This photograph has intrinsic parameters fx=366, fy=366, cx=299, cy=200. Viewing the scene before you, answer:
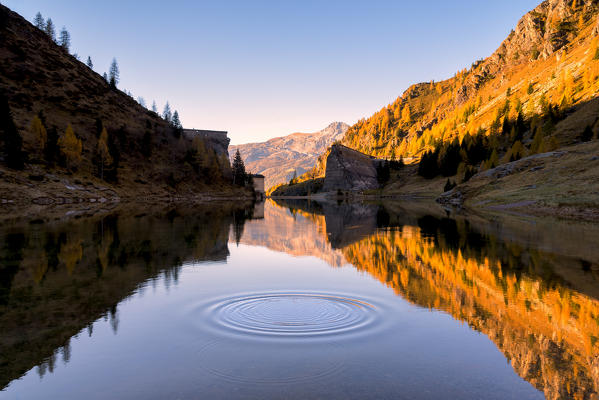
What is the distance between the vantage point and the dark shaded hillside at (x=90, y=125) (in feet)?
297

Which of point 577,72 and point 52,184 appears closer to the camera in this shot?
point 52,184

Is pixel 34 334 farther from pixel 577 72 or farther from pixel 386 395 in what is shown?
pixel 577 72

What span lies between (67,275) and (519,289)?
642 inches

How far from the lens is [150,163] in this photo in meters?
116

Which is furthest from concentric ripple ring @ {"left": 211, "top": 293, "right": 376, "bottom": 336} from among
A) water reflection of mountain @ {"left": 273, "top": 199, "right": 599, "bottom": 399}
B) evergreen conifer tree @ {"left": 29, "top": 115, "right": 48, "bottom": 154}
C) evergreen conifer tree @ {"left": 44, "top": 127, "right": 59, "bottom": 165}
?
evergreen conifer tree @ {"left": 29, "top": 115, "right": 48, "bottom": 154}

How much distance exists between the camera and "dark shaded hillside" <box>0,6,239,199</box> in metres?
90.4

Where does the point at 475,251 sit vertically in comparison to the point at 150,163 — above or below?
below

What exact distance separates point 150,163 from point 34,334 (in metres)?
116

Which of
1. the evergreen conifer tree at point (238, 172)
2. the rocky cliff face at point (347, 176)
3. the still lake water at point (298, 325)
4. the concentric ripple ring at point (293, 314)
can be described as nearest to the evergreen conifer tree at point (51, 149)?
the evergreen conifer tree at point (238, 172)

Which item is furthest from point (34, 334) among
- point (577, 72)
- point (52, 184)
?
point (577, 72)

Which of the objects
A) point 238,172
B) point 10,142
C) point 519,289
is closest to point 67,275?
point 519,289

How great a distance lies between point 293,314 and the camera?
33.5ft

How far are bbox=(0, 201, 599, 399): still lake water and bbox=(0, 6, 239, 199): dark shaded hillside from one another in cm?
7027

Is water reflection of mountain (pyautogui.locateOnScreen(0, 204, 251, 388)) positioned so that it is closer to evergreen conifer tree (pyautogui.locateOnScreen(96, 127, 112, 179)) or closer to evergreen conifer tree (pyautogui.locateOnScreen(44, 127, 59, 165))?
evergreen conifer tree (pyautogui.locateOnScreen(44, 127, 59, 165))
